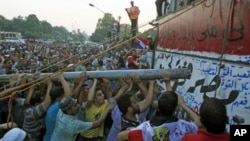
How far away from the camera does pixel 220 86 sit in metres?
3.87

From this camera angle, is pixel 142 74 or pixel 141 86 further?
pixel 141 86

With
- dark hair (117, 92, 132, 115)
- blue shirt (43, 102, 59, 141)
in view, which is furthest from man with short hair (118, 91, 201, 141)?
blue shirt (43, 102, 59, 141)

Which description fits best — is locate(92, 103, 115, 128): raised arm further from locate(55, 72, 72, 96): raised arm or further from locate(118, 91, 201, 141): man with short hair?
locate(118, 91, 201, 141): man with short hair

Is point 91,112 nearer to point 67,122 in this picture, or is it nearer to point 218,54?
point 67,122

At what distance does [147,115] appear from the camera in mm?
5098

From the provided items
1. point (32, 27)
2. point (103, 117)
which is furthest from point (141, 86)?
point (32, 27)

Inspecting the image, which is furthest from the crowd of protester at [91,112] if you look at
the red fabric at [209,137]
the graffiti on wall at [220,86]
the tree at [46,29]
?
the tree at [46,29]

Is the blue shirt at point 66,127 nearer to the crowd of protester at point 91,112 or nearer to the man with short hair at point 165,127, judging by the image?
the crowd of protester at point 91,112

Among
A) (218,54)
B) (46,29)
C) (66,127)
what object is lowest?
(66,127)

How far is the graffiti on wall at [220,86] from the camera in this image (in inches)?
132

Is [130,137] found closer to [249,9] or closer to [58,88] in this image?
[249,9]

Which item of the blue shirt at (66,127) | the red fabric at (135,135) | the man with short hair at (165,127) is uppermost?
the man with short hair at (165,127)

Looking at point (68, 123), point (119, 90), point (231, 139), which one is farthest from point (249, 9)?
point (68, 123)

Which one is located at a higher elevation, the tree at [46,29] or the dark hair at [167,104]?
the tree at [46,29]
